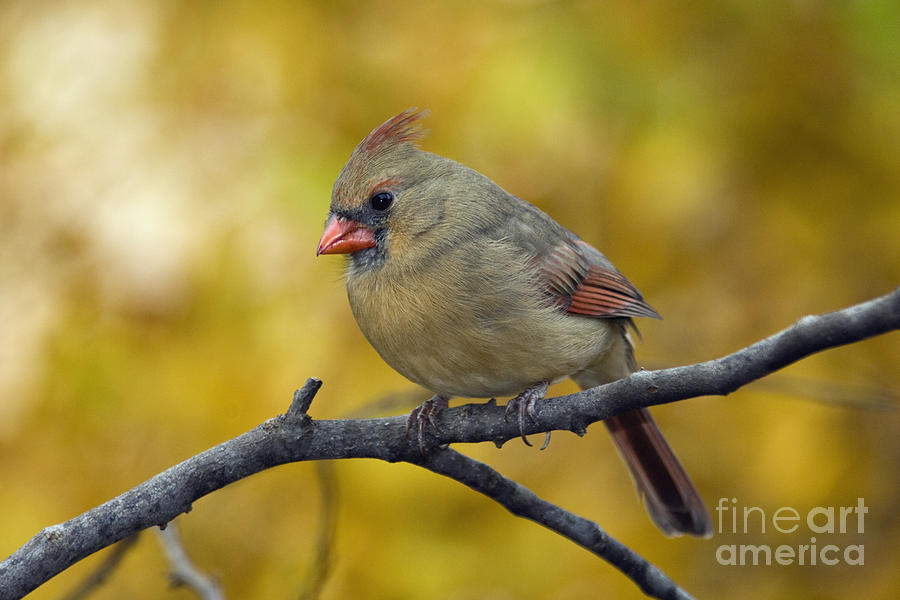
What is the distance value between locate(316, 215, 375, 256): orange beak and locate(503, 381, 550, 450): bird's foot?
702 millimetres

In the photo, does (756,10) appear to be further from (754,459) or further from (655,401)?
(655,401)

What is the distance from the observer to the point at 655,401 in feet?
6.20

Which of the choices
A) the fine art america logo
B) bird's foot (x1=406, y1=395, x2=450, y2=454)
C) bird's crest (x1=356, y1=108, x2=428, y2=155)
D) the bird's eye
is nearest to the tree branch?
bird's foot (x1=406, y1=395, x2=450, y2=454)

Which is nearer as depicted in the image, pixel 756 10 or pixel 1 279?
pixel 756 10

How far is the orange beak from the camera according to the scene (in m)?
3.04

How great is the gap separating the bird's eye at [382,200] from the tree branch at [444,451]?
819mm

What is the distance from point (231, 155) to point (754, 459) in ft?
7.43

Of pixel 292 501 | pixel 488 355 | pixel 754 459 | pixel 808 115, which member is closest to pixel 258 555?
pixel 292 501

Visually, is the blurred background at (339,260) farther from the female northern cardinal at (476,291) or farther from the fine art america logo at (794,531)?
the female northern cardinal at (476,291)

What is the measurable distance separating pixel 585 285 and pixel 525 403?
0.71 meters

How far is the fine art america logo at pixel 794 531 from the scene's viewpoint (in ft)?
11.0

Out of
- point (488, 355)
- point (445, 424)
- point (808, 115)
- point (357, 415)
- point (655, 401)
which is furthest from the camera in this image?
point (808, 115)

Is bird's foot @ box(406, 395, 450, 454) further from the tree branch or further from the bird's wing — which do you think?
the bird's wing

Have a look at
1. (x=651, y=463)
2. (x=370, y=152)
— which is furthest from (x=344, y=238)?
(x=651, y=463)
